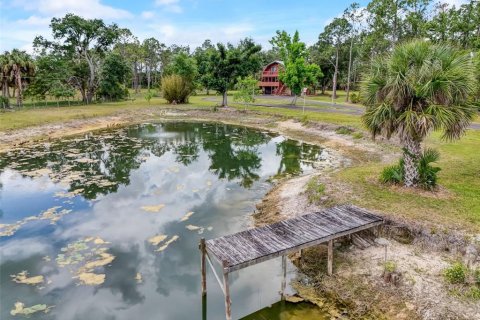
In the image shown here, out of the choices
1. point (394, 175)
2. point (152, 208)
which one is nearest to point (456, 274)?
point (394, 175)

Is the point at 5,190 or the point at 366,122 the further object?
the point at 5,190

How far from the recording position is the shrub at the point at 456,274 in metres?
8.64

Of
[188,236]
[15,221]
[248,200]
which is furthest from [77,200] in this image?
[248,200]

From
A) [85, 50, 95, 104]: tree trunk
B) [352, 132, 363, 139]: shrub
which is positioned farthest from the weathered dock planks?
[85, 50, 95, 104]: tree trunk

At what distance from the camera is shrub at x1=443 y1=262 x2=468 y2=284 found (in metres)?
8.64

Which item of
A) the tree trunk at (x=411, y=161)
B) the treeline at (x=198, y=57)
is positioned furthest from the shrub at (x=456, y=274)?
the treeline at (x=198, y=57)

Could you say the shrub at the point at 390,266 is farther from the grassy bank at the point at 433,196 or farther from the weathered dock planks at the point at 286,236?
the grassy bank at the point at 433,196

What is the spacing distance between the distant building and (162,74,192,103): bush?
23363 millimetres

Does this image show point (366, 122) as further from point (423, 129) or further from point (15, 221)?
point (15, 221)

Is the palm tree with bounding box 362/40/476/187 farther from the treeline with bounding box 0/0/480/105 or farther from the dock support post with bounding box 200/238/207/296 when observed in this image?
the treeline with bounding box 0/0/480/105

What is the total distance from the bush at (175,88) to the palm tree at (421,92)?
134ft

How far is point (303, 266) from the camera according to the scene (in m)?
10.6

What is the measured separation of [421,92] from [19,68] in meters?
43.5

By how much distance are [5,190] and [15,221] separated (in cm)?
464
